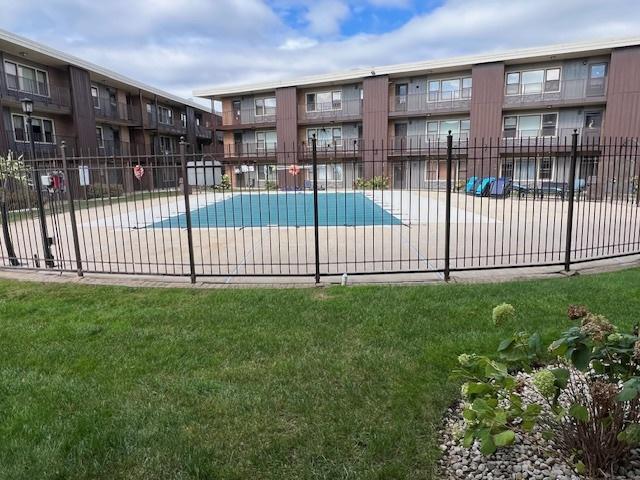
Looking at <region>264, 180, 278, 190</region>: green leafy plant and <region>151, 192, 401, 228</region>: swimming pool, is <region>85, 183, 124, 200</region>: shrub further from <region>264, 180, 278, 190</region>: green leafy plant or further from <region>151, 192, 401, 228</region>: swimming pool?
<region>264, 180, 278, 190</region>: green leafy plant

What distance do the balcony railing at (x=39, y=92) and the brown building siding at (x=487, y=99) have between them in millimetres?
24994

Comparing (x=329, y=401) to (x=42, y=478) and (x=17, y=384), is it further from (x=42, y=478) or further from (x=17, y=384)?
(x=17, y=384)

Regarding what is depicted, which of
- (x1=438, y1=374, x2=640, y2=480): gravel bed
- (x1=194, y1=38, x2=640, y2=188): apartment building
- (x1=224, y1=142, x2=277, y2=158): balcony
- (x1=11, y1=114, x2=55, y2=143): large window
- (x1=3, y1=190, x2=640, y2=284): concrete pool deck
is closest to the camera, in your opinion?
(x1=438, y1=374, x2=640, y2=480): gravel bed

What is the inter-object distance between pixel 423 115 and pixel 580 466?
1212 inches

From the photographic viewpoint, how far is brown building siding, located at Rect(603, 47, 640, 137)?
84.2ft

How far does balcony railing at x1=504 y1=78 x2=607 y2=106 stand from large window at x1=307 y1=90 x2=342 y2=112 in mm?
11590

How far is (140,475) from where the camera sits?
2.66m

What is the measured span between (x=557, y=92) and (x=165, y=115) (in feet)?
100.0

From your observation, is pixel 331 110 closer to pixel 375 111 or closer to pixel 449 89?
pixel 375 111

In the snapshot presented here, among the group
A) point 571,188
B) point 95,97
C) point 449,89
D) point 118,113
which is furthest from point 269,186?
point 118,113

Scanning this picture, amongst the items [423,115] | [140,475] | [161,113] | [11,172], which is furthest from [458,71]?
[140,475]

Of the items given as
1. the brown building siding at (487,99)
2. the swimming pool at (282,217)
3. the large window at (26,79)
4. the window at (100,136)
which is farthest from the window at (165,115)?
the brown building siding at (487,99)

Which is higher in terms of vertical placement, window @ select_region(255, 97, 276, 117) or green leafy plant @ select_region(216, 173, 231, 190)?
window @ select_region(255, 97, 276, 117)

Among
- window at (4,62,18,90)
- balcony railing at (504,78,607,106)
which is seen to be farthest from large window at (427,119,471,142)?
window at (4,62,18,90)
